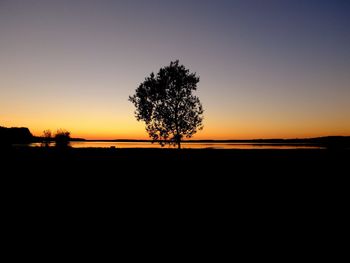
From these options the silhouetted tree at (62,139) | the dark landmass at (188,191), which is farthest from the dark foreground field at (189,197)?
the silhouetted tree at (62,139)

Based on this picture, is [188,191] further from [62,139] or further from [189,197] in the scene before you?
[62,139]

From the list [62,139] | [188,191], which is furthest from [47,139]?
[188,191]

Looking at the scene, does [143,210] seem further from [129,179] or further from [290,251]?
[129,179]

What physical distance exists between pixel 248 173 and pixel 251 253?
8820 mm

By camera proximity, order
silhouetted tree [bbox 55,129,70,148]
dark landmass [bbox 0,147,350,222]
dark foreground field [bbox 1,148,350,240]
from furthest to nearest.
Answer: silhouetted tree [bbox 55,129,70,148], dark landmass [bbox 0,147,350,222], dark foreground field [bbox 1,148,350,240]

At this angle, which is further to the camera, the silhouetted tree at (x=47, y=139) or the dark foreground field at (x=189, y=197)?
the silhouetted tree at (x=47, y=139)

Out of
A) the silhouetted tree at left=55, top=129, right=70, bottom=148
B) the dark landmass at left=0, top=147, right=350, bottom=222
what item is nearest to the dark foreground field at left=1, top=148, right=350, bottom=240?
the dark landmass at left=0, top=147, right=350, bottom=222

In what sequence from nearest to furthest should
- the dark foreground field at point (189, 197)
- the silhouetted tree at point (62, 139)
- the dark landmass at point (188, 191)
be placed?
the dark foreground field at point (189, 197)
the dark landmass at point (188, 191)
the silhouetted tree at point (62, 139)

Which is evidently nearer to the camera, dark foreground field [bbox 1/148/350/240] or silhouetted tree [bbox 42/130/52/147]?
dark foreground field [bbox 1/148/350/240]

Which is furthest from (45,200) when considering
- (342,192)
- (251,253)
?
(342,192)

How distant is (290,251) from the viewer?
198 inches

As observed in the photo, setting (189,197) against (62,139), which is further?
(62,139)

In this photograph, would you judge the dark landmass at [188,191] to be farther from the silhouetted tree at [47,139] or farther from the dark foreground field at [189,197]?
the silhouetted tree at [47,139]

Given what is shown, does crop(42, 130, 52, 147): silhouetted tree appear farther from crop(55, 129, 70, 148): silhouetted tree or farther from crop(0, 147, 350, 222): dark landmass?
crop(0, 147, 350, 222): dark landmass
